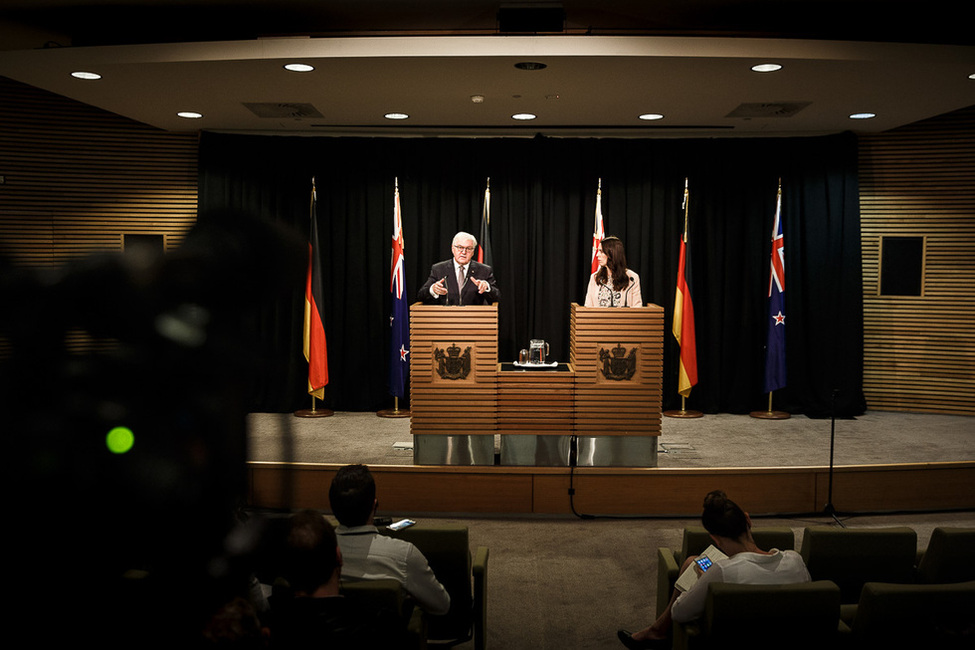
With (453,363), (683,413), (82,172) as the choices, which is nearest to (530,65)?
(453,363)

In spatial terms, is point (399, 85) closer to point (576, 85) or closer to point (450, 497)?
point (576, 85)

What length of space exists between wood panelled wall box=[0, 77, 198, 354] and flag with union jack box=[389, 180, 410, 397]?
2.23 meters

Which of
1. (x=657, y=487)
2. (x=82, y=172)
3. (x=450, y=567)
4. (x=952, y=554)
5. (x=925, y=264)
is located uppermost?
(x=82, y=172)

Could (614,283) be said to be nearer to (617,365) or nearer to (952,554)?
(617,365)

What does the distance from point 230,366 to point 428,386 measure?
520 cm

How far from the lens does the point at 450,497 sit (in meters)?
5.82

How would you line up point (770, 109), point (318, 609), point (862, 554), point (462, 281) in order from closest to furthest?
point (318, 609) < point (862, 554) < point (462, 281) < point (770, 109)

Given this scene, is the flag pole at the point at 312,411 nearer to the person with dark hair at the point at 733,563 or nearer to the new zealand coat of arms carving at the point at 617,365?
the new zealand coat of arms carving at the point at 617,365

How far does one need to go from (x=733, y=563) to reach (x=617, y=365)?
2.93 m

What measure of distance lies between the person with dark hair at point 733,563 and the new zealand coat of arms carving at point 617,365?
2.74m

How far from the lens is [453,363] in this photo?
581 centimetres

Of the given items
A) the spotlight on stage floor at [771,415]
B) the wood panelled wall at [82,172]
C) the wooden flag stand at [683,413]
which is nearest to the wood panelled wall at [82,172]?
the wood panelled wall at [82,172]

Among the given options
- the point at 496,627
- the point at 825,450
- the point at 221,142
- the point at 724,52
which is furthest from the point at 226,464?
the point at 221,142

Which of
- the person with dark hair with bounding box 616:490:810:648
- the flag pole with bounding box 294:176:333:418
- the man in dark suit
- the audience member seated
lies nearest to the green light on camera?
the audience member seated
